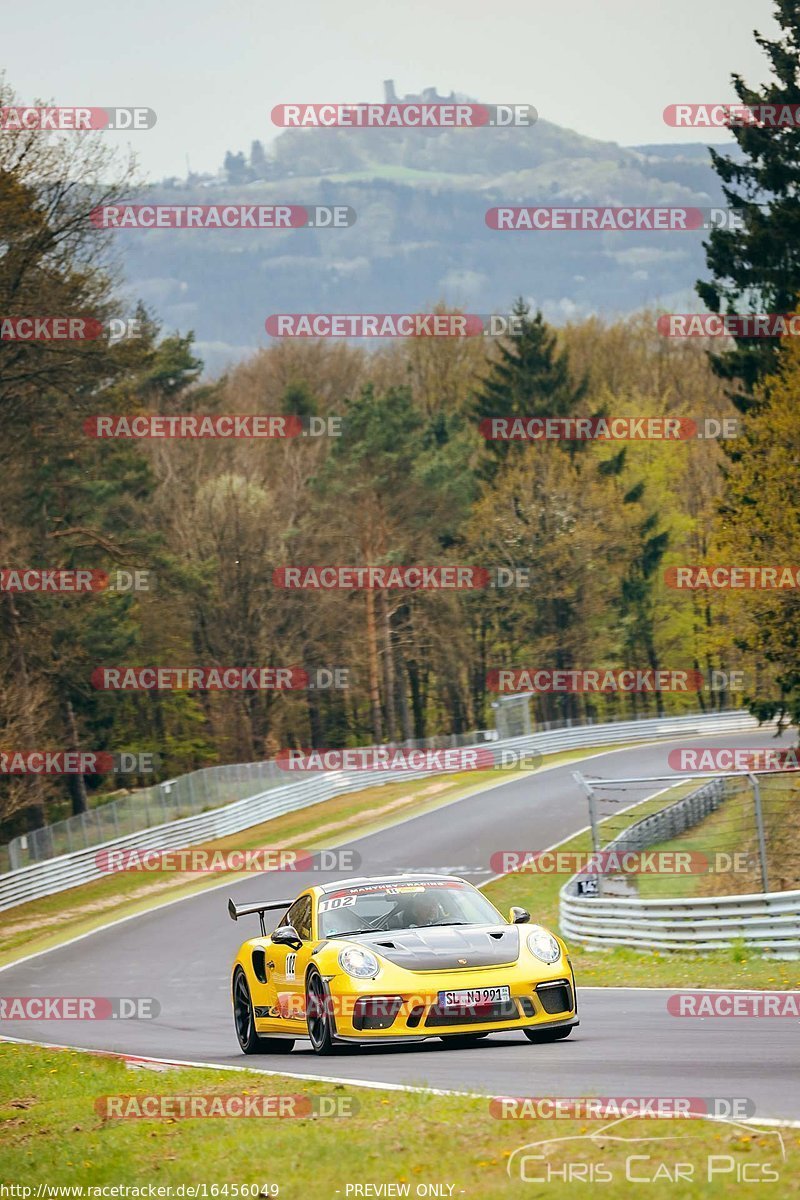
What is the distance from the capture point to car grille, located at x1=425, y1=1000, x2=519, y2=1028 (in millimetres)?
10586

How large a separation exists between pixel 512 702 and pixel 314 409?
1873 centimetres

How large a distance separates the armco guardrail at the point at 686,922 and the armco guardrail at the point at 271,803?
17.8 m

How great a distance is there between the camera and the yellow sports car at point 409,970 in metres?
10.6

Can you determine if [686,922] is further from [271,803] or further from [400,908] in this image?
[271,803]

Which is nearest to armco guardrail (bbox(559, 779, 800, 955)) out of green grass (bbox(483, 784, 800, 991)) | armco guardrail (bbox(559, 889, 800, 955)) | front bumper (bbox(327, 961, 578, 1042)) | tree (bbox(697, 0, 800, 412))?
armco guardrail (bbox(559, 889, 800, 955))

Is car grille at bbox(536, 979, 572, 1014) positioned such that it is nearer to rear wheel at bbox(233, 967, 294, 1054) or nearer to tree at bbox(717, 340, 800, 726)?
rear wheel at bbox(233, 967, 294, 1054)

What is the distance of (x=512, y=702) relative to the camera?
61.8 meters

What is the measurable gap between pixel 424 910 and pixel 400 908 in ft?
0.59

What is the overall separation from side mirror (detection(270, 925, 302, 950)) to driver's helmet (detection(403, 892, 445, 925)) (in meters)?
0.86

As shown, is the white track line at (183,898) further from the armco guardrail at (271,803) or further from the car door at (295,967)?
the car door at (295,967)

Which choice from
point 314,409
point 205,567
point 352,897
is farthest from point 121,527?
point 352,897

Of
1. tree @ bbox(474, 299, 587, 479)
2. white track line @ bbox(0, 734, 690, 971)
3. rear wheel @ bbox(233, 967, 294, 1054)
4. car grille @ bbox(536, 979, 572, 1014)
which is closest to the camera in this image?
car grille @ bbox(536, 979, 572, 1014)

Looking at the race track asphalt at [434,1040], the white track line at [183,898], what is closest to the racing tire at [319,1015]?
the race track asphalt at [434,1040]

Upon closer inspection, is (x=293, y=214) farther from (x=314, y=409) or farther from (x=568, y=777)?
(x=314, y=409)
